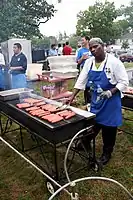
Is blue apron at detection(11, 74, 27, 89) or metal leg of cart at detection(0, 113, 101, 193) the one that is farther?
blue apron at detection(11, 74, 27, 89)

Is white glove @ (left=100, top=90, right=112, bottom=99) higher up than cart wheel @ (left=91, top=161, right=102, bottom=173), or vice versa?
white glove @ (left=100, top=90, right=112, bottom=99)

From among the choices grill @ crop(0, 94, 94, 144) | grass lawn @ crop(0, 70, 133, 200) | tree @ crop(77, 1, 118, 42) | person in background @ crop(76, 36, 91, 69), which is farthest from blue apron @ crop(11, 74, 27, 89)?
tree @ crop(77, 1, 118, 42)

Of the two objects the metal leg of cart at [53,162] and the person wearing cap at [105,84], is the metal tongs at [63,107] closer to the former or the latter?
the person wearing cap at [105,84]

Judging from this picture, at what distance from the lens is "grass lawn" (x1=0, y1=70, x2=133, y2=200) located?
2.42 metres

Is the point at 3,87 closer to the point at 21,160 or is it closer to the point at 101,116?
the point at 21,160

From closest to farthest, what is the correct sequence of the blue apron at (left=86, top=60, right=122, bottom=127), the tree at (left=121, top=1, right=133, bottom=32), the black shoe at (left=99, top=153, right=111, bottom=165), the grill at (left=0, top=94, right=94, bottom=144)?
the grill at (left=0, top=94, right=94, bottom=144), the blue apron at (left=86, top=60, right=122, bottom=127), the black shoe at (left=99, top=153, right=111, bottom=165), the tree at (left=121, top=1, right=133, bottom=32)

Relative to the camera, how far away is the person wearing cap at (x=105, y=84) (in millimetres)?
2406

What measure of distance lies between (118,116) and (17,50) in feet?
10.6

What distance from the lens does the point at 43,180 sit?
8.79 feet

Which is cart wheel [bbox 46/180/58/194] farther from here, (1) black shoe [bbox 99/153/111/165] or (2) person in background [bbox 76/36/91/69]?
(2) person in background [bbox 76/36/91/69]

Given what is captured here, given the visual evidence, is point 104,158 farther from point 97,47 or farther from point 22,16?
point 22,16

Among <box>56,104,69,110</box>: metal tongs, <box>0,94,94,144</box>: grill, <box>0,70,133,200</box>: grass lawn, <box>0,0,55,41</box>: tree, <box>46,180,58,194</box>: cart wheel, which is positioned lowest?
<box>0,70,133,200</box>: grass lawn

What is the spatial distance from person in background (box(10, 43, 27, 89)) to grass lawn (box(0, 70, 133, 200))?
2165 mm

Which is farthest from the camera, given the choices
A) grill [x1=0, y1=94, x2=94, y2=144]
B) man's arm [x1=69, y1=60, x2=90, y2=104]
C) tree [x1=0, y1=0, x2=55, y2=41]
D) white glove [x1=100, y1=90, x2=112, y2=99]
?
tree [x1=0, y1=0, x2=55, y2=41]
